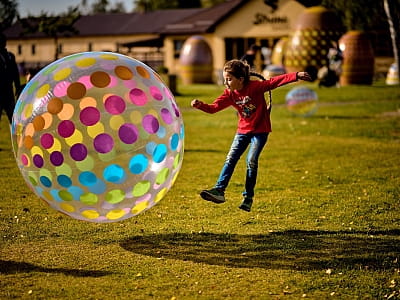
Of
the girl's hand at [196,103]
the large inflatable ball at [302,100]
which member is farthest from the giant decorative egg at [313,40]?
the girl's hand at [196,103]

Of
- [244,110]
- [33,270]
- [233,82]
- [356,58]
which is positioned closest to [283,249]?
[244,110]

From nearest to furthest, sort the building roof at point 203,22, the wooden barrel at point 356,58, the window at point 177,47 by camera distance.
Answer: the wooden barrel at point 356,58, the building roof at point 203,22, the window at point 177,47

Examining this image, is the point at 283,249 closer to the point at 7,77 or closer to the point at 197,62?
the point at 7,77

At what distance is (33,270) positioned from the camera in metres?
5.57

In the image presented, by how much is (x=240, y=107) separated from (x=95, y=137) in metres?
2.11

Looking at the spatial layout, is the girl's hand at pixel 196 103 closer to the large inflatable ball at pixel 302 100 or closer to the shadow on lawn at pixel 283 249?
the shadow on lawn at pixel 283 249

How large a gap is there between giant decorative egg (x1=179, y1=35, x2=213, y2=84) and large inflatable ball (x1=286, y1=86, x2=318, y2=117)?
60.1 ft

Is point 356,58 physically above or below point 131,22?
above

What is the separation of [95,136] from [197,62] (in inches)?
1242

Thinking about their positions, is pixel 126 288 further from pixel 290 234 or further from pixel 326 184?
pixel 326 184

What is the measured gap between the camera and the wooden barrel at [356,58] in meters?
32.0

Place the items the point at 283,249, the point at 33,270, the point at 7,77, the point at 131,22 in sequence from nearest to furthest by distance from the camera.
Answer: the point at 33,270 → the point at 283,249 → the point at 7,77 → the point at 131,22

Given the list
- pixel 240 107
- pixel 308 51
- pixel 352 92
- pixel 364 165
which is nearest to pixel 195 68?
pixel 308 51

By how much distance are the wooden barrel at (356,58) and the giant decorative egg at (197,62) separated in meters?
7.83
